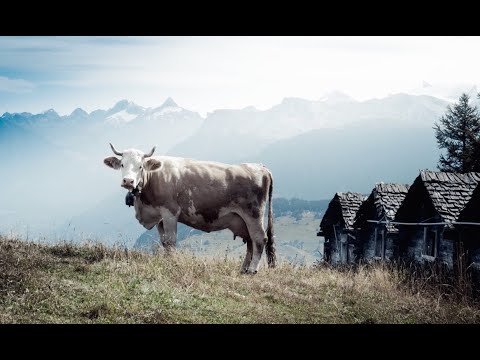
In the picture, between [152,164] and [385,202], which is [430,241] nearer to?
[385,202]

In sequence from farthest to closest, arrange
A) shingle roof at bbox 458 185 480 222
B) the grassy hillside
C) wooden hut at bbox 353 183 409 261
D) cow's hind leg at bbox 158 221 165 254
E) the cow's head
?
wooden hut at bbox 353 183 409 261, shingle roof at bbox 458 185 480 222, cow's hind leg at bbox 158 221 165 254, the cow's head, the grassy hillside

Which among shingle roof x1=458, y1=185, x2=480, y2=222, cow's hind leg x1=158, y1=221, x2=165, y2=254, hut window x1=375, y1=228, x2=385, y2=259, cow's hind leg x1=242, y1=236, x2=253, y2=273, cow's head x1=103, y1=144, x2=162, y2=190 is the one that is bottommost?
hut window x1=375, y1=228, x2=385, y2=259

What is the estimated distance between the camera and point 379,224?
24.2m

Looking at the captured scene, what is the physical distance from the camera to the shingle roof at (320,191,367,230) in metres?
27.4

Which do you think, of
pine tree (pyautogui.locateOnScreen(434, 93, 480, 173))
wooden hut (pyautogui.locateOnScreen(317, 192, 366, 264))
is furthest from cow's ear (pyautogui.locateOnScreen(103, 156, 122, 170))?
pine tree (pyautogui.locateOnScreen(434, 93, 480, 173))

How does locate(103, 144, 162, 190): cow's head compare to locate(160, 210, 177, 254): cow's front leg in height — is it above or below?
above

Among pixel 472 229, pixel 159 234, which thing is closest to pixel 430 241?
pixel 472 229

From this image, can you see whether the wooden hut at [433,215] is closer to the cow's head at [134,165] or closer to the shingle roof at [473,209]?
the shingle roof at [473,209]

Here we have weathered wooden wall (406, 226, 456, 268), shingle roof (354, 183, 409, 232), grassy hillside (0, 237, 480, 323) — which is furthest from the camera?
shingle roof (354, 183, 409, 232)

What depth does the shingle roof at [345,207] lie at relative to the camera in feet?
89.8

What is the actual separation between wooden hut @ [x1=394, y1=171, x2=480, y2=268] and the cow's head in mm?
10007

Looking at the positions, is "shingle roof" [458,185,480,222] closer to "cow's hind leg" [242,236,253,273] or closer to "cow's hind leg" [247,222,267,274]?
"cow's hind leg" [247,222,267,274]

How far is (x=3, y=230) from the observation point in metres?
11.0
